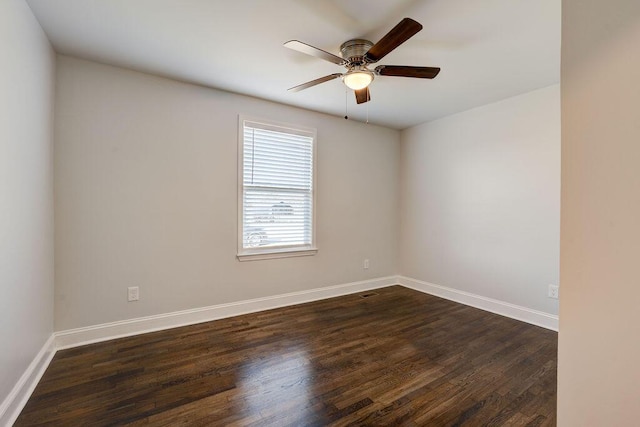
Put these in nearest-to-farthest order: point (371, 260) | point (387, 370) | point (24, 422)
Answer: point (24, 422) → point (387, 370) → point (371, 260)

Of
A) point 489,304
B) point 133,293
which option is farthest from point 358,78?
point 489,304

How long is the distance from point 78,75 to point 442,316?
13.8ft

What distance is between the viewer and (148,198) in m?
2.71

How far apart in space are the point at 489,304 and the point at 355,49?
3.16 m

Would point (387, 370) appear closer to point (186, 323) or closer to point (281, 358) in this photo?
point (281, 358)

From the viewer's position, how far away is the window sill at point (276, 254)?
3.23 m

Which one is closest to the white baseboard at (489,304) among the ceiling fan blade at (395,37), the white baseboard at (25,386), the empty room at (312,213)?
the empty room at (312,213)

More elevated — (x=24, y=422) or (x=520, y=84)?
(x=520, y=84)

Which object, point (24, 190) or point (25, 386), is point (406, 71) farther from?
point (25, 386)

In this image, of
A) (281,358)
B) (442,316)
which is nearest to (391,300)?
(442,316)

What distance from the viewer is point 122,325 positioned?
2600mm

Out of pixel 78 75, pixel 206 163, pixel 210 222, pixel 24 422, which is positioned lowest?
pixel 24 422

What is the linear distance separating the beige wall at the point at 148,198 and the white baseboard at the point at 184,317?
0.22 feet

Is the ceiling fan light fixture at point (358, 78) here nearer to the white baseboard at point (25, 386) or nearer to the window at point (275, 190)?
the window at point (275, 190)
